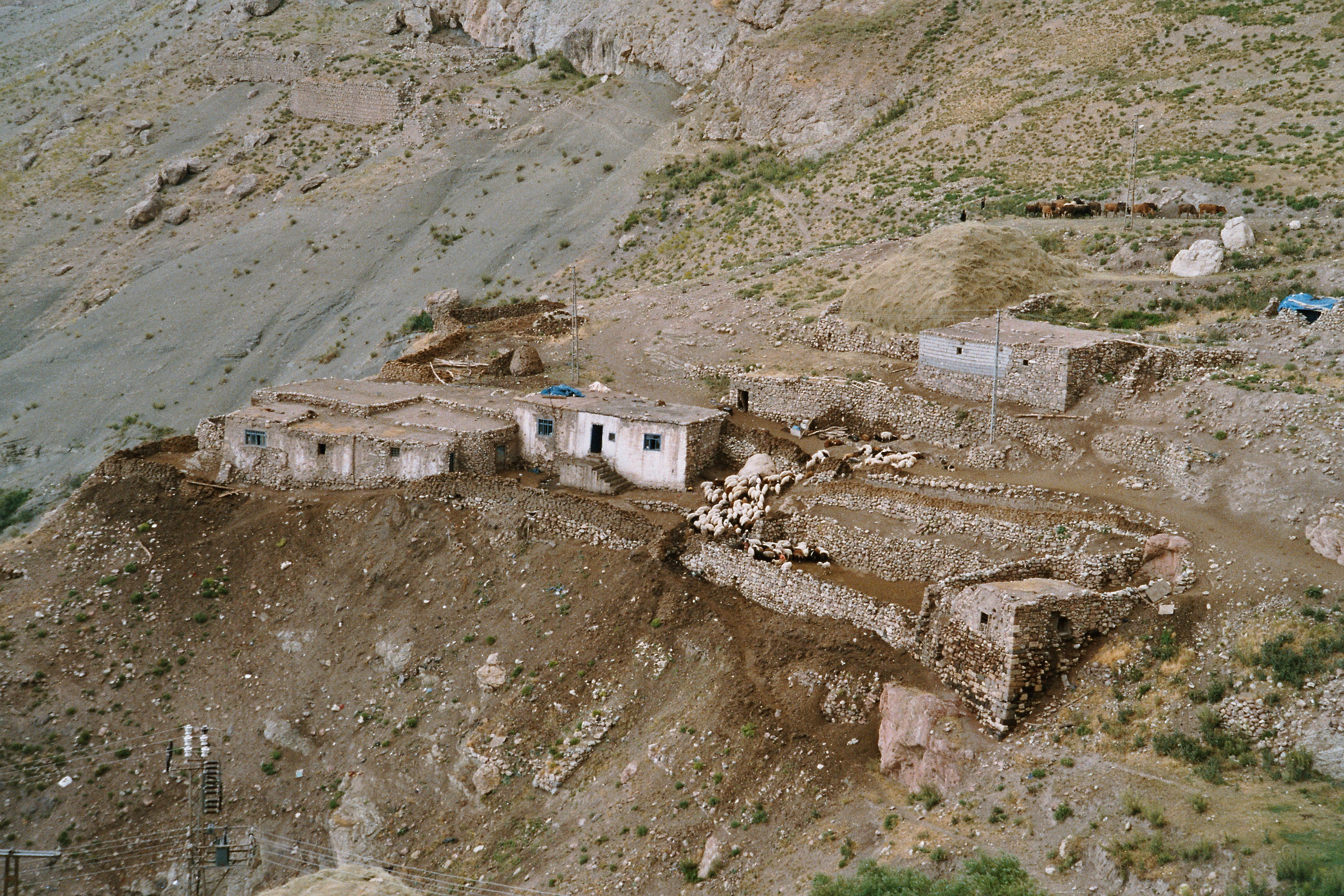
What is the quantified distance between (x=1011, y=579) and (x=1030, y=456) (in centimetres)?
Result: 569

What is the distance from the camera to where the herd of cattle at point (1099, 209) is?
3600 cm

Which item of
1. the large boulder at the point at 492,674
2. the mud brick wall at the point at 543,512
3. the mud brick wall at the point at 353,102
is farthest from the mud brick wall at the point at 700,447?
the mud brick wall at the point at 353,102

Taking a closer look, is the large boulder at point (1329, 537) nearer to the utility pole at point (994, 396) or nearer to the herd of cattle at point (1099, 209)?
the utility pole at point (994, 396)

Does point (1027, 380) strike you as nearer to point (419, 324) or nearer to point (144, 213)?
point (419, 324)

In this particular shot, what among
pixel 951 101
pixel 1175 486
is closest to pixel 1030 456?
pixel 1175 486

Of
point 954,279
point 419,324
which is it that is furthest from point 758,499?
point 419,324

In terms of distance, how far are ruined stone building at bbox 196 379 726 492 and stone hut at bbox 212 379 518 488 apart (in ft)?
0.10

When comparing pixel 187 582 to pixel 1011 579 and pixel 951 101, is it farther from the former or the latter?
pixel 951 101

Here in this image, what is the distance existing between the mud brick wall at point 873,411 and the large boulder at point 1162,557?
4.89m

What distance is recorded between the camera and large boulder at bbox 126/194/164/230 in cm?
6262

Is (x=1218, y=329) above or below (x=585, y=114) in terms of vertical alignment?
above

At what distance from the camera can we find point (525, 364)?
3738 centimetres

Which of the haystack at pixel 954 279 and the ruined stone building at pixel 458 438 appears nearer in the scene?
the ruined stone building at pixel 458 438

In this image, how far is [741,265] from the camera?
44.0 metres
